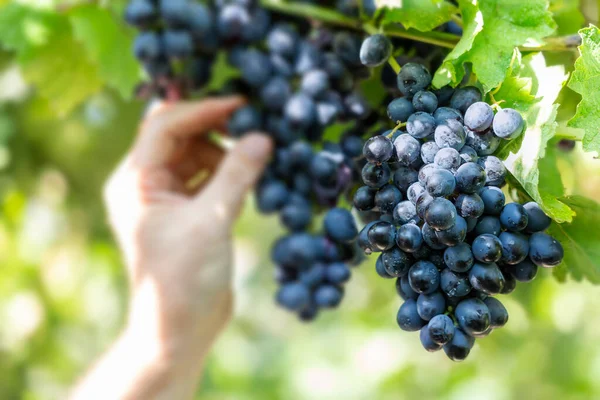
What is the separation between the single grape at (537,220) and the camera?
0.66 m

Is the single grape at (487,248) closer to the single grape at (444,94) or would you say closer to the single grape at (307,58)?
the single grape at (444,94)

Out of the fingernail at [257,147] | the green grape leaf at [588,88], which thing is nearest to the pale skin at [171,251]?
the fingernail at [257,147]

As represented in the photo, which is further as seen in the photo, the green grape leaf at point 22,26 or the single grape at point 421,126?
the green grape leaf at point 22,26

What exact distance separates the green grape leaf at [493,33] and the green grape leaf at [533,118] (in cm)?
3

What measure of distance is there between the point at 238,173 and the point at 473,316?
2.29 feet

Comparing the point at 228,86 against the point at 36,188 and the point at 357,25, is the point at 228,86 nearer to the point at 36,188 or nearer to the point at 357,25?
the point at 357,25

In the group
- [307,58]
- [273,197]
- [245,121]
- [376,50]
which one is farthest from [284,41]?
[376,50]

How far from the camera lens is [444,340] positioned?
62cm

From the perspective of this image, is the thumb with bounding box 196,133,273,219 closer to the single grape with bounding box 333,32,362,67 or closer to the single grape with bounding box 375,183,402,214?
the single grape with bounding box 333,32,362,67

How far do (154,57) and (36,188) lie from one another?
100 centimetres

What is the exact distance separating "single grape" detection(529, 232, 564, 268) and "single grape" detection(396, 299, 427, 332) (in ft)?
0.44

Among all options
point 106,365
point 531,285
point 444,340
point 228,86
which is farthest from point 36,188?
point 444,340

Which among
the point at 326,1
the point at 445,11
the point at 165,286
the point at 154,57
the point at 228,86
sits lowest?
the point at 165,286

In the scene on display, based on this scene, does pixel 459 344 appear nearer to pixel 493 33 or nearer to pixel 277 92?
pixel 493 33
